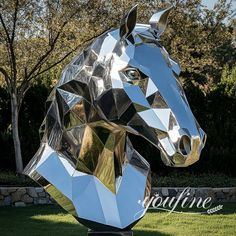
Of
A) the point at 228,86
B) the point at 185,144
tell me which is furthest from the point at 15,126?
the point at 185,144

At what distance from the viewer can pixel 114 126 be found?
3.31 metres

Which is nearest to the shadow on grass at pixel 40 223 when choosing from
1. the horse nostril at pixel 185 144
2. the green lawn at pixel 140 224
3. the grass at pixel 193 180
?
the green lawn at pixel 140 224

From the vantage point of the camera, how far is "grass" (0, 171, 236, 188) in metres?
→ 9.96

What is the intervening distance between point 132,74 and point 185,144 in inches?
21.8

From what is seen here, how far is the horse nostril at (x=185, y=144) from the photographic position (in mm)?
2871

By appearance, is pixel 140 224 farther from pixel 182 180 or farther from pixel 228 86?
pixel 228 86

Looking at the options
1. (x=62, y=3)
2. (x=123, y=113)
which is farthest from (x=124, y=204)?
(x=62, y=3)

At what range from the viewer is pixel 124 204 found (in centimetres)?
343

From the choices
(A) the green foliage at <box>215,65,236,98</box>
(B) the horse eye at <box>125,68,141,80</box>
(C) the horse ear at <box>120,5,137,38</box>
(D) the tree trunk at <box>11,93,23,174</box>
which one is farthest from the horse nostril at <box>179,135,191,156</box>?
(A) the green foliage at <box>215,65,236,98</box>

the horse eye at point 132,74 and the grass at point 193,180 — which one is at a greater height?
the horse eye at point 132,74

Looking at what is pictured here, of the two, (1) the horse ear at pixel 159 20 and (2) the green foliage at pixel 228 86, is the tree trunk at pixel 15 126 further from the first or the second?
(1) the horse ear at pixel 159 20

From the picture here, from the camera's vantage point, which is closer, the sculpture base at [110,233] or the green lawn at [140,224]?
the sculpture base at [110,233]

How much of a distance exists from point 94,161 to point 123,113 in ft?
1.61

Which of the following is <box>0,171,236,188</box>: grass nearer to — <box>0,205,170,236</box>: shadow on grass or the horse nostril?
<box>0,205,170,236</box>: shadow on grass
